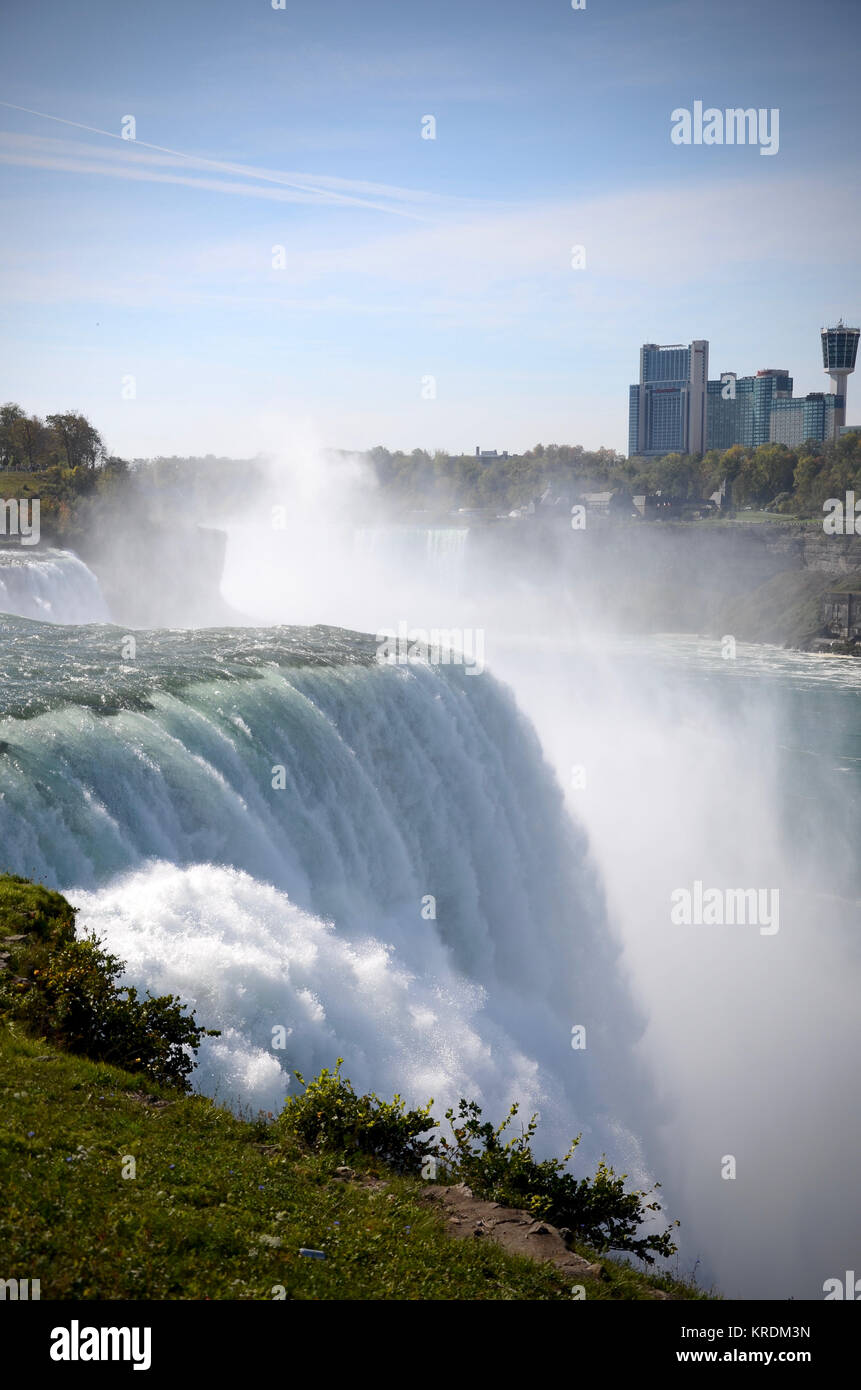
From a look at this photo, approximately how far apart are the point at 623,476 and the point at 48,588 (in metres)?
107

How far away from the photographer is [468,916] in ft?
55.7

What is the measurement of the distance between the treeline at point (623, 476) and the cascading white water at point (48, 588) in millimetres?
78018

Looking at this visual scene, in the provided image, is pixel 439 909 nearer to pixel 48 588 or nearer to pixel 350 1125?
pixel 350 1125

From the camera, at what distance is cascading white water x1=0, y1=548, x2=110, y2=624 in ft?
98.5

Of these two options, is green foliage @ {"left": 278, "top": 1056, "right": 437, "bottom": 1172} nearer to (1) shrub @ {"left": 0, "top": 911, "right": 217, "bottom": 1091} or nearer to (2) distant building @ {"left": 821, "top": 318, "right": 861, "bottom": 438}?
(1) shrub @ {"left": 0, "top": 911, "right": 217, "bottom": 1091}

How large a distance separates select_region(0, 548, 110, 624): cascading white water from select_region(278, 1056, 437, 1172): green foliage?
23.5 metres

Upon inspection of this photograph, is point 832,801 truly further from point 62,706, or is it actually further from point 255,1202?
point 255,1202

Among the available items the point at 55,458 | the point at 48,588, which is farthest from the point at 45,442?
the point at 48,588

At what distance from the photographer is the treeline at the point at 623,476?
108688mm

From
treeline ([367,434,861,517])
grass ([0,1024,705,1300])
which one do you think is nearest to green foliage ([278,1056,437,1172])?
grass ([0,1024,705,1300])

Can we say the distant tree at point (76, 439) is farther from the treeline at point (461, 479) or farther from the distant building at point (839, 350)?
the distant building at point (839, 350)

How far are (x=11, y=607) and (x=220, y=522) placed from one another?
48008 millimetres
